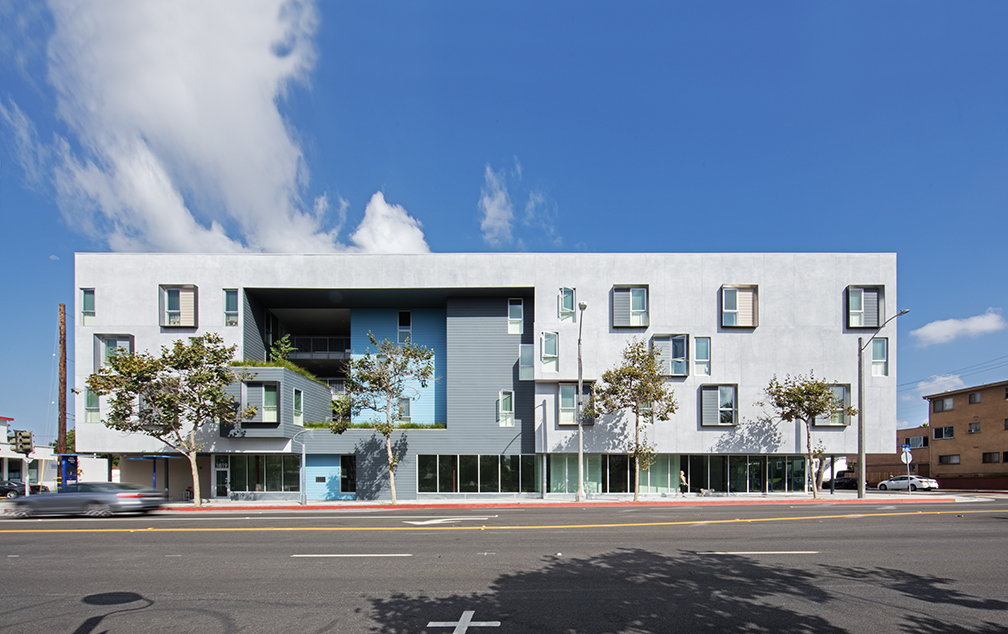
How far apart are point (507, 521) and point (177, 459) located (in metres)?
23.4

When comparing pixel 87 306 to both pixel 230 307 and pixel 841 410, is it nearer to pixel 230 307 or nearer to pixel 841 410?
pixel 230 307

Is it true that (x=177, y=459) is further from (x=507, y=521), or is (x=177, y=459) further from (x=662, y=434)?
(x=662, y=434)

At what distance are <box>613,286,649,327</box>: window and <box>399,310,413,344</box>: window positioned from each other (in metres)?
11.9

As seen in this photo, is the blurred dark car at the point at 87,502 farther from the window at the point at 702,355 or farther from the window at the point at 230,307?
the window at the point at 702,355

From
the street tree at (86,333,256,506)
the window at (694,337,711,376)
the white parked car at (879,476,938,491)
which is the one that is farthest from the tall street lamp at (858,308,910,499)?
the street tree at (86,333,256,506)

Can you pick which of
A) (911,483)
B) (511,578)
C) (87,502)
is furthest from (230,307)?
(911,483)

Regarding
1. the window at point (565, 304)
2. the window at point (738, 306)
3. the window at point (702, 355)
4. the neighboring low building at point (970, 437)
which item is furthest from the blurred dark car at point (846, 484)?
the window at point (565, 304)

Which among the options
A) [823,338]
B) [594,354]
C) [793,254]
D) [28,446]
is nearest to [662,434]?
[594,354]

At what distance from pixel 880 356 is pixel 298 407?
1182 inches

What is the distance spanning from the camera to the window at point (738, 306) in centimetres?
3036

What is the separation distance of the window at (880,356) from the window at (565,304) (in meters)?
15.4

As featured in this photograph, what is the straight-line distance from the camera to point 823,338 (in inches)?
1195

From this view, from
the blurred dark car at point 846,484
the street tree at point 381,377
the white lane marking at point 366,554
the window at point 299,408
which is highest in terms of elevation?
the street tree at point 381,377

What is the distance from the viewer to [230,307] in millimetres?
31188
